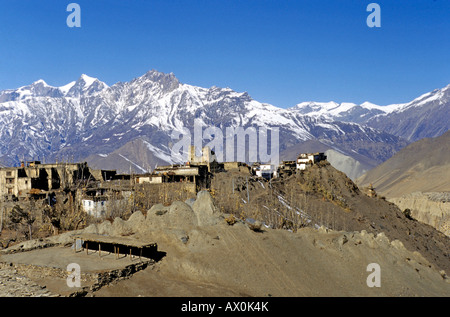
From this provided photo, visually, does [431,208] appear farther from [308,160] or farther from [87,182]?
[87,182]

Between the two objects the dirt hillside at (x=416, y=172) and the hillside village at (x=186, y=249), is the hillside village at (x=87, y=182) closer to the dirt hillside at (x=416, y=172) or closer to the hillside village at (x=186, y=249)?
Answer: the hillside village at (x=186, y=249)

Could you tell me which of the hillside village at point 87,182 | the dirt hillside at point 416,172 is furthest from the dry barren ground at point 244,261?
the dirt hillside at point 416,172

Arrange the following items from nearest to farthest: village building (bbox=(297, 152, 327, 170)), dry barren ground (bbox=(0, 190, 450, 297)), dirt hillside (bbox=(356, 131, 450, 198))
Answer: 1. dry barren ground (bbox=(0, 190, 450, 297))
2. village building (bbox=(297, 152, 327, 170))
3. dirt hillside (bbox=(356, 131, 450, 198))

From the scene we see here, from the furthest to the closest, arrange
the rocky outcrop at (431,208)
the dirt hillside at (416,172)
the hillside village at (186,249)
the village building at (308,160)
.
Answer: the dirt hillside at (416,172) < the rocky outcrop at (431,208) < the village building at (308,160) < the hillside village at (186,249)

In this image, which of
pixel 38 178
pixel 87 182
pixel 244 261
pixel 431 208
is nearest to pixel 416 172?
pixel 431 208

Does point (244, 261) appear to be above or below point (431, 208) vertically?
above

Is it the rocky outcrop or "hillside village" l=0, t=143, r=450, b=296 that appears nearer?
"hillside village" l=0, t=143, r=450, b=296

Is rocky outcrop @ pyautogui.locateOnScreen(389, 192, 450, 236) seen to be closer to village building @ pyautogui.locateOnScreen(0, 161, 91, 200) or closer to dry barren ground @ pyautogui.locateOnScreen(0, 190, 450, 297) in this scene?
dry barren ground @ pyautogui.locateOnScreen(0, 190, 450, 297)

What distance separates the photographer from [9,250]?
82.6ft

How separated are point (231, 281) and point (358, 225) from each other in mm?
26940

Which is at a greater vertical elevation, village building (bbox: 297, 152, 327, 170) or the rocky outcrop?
village building (bbox: 297, 152, 327, 170)

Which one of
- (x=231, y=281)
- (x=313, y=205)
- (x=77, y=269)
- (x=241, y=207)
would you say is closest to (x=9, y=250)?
(x=77, y=269)

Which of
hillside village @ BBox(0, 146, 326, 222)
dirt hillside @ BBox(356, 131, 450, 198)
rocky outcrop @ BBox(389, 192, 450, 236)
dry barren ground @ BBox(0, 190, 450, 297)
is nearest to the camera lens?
dry barren ground @ BBox(0, 190, 450, 297)

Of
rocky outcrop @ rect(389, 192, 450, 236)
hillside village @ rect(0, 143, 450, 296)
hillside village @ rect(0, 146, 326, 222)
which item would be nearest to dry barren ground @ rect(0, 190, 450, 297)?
hillside village @ rect(0, 143, 450, 296)
